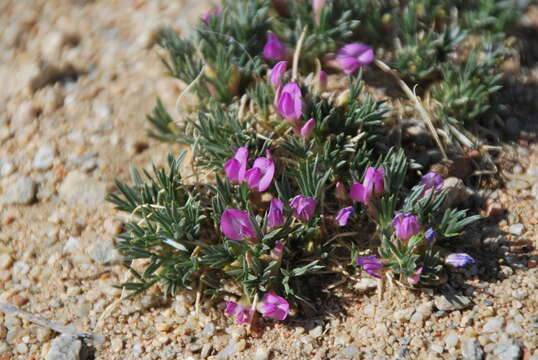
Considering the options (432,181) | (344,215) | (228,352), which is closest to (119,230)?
(228,352)

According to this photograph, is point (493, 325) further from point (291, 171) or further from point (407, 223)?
point (291, 171)

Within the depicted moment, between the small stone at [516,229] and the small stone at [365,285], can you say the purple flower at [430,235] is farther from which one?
the small stone at [516,229]

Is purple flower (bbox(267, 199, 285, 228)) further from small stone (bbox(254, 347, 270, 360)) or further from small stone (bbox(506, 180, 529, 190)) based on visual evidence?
small stone (bbox(506, 180, 529, 190))

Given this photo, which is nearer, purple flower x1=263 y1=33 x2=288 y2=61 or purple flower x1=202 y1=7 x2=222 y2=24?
purple flower x1=263 y1=33 x2=288 y2=61

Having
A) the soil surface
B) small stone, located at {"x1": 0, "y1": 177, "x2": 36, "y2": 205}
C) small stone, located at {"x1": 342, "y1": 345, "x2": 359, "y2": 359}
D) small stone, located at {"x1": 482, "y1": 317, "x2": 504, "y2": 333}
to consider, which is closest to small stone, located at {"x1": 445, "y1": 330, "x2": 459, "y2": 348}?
the soil surface

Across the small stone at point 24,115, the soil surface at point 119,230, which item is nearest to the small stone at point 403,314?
the soil surface at point 119,230
